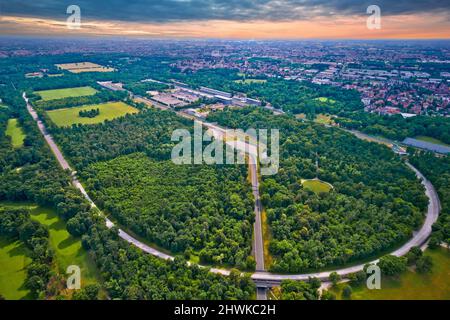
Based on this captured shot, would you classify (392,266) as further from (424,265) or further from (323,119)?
(323,119)

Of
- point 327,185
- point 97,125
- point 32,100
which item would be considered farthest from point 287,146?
point 32,100

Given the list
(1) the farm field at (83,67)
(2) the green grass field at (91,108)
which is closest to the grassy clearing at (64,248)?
(2) the green grass field at (91,108)

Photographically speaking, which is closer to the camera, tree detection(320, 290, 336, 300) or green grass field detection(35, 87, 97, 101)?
tree detection(320, 290, 336, 300)

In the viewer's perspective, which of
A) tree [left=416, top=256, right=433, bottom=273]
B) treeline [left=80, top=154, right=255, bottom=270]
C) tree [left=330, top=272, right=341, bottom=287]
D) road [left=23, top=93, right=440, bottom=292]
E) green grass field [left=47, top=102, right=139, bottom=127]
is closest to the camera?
tree [left=330, top=272, right=341, bottom=287]

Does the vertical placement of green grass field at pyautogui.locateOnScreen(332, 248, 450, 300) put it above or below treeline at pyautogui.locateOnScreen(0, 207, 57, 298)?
below

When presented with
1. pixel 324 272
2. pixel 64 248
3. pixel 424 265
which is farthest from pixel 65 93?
pixel 424 265

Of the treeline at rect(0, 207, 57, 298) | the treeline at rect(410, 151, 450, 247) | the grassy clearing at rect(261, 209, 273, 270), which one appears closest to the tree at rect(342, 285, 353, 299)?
the grassy clearing at rect(261, 209, 273, 270)

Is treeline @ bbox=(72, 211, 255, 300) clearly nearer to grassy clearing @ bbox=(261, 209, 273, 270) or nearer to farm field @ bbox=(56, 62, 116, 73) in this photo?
grassy clearing @ bbox=(261, 209, 273, 270)
